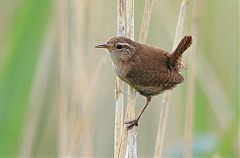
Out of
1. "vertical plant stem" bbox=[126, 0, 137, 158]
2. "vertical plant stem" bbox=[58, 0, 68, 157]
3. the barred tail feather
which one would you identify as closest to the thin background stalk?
"vertical plant stem" bbox=[126, 0, 137, 158]

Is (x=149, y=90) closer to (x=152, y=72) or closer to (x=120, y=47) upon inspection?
(x=152, y=72)

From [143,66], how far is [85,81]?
1.72 feet

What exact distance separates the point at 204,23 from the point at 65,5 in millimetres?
756

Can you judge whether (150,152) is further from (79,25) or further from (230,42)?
(79,25)

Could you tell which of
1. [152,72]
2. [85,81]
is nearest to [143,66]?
[152,72]

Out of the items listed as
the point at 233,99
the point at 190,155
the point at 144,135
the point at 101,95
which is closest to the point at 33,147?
the point at 101,95

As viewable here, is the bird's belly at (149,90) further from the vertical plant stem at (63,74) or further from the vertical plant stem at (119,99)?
the vertical plant stem at (63,74)

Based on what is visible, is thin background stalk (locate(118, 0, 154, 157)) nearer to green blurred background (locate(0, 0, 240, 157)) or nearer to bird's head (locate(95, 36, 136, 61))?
bird's head (locate(95, 36, 136, 61))

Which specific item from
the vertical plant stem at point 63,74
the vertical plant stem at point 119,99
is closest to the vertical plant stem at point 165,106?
the vertical plant stem at point 119,99

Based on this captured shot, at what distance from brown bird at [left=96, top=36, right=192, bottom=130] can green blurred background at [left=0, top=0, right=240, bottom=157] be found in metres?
0.26

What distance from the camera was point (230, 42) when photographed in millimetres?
2752

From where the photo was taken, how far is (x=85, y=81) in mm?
2180

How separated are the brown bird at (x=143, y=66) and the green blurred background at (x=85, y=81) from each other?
260 mm

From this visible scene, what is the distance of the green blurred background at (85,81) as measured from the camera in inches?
78.4
